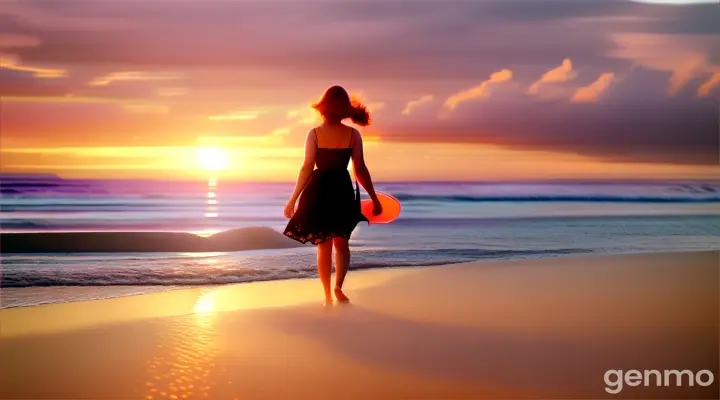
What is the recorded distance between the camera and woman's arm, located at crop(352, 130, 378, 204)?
5664mm

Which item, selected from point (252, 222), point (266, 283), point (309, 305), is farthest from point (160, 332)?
point (252, 222)

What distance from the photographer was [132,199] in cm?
2434

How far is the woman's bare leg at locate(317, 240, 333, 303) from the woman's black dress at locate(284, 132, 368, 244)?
82mm

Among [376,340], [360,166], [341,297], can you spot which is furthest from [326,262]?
[376,340]

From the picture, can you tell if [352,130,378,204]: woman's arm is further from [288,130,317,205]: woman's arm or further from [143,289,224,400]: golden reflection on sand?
[143,289,224,400]: golden reflection on sand

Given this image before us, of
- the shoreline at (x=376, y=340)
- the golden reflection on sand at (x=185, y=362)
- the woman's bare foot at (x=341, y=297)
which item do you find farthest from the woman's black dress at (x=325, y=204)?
the golden reflection on sand at (x=185, y=362)

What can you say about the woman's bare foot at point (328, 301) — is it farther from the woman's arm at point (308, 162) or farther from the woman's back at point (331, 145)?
the woman's back at point (331, 145)

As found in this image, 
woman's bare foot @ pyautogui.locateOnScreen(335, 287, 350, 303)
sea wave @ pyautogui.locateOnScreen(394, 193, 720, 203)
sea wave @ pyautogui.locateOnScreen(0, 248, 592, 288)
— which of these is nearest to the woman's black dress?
woman's bare foot @ pyautogui.locateOnScreen(335, 287, 350, 303)

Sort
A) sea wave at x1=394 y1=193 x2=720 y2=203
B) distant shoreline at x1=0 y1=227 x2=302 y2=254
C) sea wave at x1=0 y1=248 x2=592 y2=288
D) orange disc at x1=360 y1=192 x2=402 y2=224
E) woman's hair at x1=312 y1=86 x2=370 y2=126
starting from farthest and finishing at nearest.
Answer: sea wave at x1=394 y1=193 x2=720 y2=203 < distant shoreline at x1=0 y1=227 x2=302 y2=254 < sea wave at x1=0 y1=248 x2=592 y2=288 < orange disc at x1=360 y1=192 x2=402 y2=224 < woman's hair at x1=312 y1=86 x2=370 y2=126

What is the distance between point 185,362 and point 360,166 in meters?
2.28

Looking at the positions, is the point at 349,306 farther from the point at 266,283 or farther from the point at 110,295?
the point at 110,295

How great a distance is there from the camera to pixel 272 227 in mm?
14008

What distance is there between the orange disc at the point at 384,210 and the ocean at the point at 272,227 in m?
1.75

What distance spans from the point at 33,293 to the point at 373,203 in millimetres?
3042
